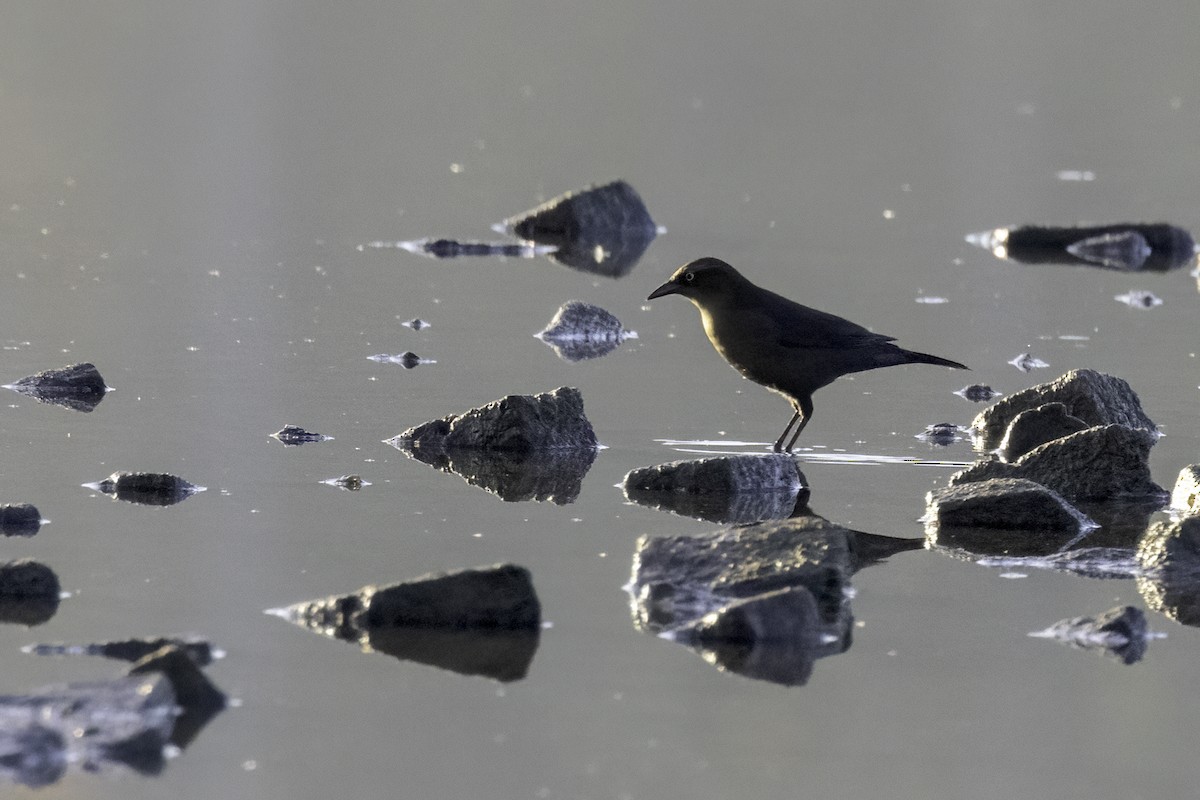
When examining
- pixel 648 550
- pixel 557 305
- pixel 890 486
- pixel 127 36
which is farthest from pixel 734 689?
pixel 127 36

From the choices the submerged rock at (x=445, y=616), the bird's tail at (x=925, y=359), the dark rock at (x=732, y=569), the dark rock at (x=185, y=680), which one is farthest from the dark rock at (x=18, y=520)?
the bird's tail at (x=925, y=359)

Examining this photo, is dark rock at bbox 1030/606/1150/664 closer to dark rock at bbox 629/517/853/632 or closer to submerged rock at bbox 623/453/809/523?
dark rock at bbox 629/517/853/632

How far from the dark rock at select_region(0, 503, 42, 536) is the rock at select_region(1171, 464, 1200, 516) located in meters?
4.22

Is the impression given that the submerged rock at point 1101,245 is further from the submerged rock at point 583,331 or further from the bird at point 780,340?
the bird at point 780,340

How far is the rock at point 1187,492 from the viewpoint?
7.86 metres

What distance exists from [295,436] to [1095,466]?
3.31 metres

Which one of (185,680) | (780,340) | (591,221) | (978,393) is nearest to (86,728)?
(185,680)

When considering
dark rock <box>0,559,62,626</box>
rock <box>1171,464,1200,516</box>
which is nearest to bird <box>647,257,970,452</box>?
rock <box>1171,464,1200,516</box>

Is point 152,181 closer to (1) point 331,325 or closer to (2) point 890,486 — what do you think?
(1) point 331,325

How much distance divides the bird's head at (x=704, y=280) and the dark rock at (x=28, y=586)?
146 inches

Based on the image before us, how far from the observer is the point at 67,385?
955 cm

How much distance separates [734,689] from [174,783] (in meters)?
1.61

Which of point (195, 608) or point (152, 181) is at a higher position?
point (195, 608)

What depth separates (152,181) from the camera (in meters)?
19.3
